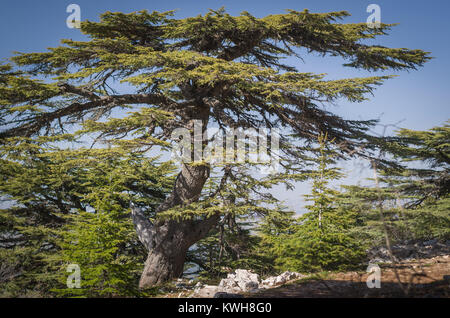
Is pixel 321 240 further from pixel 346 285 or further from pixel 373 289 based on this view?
pixel 373 289

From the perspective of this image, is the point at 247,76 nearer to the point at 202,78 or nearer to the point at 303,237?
the point at 202,78

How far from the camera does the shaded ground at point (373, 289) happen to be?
12.3 feet

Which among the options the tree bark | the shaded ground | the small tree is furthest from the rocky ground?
the tree bark

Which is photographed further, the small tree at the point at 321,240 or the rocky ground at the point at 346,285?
the small tree at the point at 321,240

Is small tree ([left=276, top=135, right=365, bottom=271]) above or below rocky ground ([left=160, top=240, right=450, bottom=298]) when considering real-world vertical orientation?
above

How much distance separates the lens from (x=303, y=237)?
542 centimetres

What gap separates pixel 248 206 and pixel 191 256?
7062mm

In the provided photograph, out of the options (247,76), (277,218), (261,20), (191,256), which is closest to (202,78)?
(247,76)

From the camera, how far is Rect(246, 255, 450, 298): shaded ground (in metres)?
3.74

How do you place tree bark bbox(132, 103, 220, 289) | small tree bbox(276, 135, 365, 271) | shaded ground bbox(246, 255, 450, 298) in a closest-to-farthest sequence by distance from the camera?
shaded ground bbox(246, 255, 450, 298), small tree bbox(276, 135, 365, 271), tree bark bbox(132, 103, 220, 289)

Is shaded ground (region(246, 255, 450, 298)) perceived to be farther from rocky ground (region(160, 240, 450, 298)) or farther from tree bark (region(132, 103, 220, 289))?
tree bark (region(132, 103, 220, 289))

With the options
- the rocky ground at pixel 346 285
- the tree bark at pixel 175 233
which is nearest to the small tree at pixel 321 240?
the rocky ground at pixel 346 285

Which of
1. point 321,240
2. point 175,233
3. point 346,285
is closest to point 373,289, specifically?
point 346,285

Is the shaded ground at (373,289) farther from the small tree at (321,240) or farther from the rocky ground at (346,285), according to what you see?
the small tree at (321,240)
